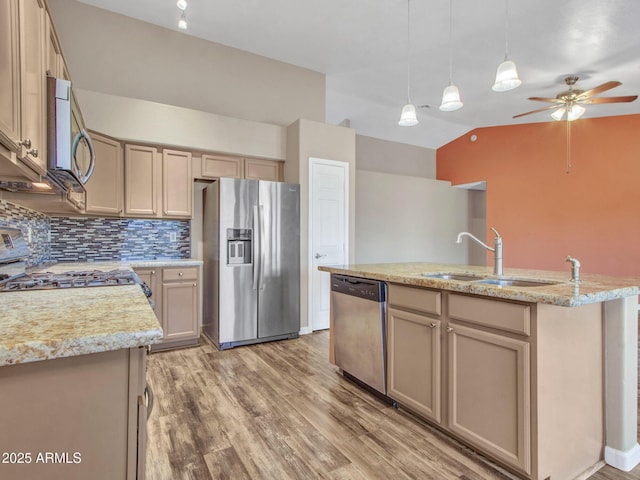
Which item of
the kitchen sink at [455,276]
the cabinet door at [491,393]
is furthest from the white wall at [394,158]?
the cabinet door at [491,393]

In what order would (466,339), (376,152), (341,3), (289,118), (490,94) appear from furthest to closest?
(376,152) → (490,94) → (289,118) → (341,3) → (466,339)

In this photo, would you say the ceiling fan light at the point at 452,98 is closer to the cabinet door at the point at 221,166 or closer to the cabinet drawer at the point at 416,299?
the cabinet drawer at the point at 416,299

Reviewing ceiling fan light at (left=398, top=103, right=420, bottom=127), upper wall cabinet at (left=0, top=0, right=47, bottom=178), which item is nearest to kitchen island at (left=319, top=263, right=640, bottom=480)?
ceiling fan light at (left=398, top=103, right=420, bottom=127)

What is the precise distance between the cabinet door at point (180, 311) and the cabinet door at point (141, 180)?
842 millimetres

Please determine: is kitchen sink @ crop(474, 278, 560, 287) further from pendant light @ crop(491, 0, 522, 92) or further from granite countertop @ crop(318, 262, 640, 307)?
pendant light @ crop(491, 0, 522, 92)

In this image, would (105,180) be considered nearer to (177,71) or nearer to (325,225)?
(177,71)

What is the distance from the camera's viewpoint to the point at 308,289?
415cm

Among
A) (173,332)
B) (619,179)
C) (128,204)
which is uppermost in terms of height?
(619,179)

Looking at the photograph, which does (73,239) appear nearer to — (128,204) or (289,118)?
(128,204)

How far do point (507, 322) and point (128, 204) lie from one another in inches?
137

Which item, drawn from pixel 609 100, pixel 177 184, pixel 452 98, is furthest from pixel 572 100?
pixel 177 184

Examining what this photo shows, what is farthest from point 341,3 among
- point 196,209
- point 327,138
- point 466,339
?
point 466,339

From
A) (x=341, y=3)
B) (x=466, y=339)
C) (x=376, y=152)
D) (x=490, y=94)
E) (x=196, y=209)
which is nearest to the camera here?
(x=466, y=339)

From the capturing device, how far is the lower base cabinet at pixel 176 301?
11.0 feet
